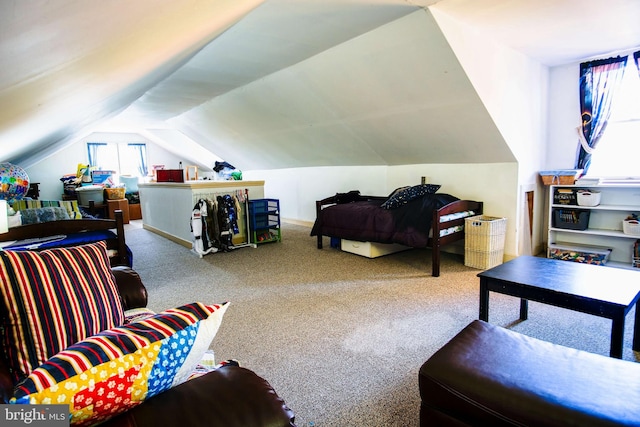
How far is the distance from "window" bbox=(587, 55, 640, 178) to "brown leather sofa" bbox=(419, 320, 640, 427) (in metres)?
3.35

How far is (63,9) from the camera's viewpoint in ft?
2.71

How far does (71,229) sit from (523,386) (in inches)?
139

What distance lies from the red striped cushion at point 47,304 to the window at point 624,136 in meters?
4.69

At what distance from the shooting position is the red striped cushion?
3.66 ft

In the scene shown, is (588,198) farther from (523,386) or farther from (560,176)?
(523,386)

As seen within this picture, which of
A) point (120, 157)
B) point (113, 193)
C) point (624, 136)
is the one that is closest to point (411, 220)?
point (624, 136)

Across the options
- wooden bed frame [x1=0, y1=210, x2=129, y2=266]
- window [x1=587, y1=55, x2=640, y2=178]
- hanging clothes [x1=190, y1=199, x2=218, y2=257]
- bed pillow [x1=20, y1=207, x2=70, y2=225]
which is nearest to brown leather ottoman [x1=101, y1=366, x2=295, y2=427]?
wooden bed frame [x1=0, y1=210, x2=129, y2=266]

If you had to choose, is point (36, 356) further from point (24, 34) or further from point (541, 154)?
point (541, 154)

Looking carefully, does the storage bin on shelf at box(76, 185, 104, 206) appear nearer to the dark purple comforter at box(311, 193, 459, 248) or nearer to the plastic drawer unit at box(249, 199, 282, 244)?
the plastic drawer unit at box(249, 199, 282, 244)

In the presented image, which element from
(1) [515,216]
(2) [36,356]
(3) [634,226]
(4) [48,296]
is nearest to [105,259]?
(4) [48,296]

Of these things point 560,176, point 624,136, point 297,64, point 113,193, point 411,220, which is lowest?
point 411,220

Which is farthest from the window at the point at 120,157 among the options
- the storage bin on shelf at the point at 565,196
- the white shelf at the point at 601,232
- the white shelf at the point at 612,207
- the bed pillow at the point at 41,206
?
the white shelf at the point at 612,207

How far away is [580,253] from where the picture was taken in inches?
148

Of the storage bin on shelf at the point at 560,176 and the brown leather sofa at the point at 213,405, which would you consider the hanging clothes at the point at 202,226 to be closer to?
the brown leather sofa at the point at 213,405
